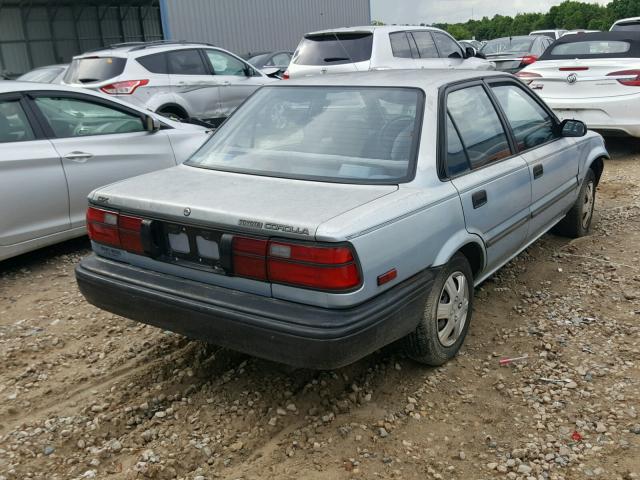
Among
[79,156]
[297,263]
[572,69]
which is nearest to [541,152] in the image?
[297,263]

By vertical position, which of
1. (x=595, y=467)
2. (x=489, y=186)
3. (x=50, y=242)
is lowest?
(x=595, y=467)

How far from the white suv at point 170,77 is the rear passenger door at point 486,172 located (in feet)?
18.9

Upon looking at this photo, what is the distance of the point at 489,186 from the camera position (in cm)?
376

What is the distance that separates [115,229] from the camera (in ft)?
11.2

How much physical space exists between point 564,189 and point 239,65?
7545 mm

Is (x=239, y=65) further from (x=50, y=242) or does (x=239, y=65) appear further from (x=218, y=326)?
(x=218, y=326)

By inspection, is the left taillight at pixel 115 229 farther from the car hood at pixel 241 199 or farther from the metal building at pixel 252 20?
the metal building at pixel 252 20

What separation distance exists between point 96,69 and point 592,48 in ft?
23.7

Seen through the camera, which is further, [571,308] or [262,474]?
[571,308]

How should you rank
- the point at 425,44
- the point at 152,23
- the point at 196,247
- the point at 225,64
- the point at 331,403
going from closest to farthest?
the point at 196,247
the point at 331,403
the point at 425,44
the point at 225,64
the point at 152,23

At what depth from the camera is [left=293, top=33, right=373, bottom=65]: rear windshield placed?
9688 millimetres

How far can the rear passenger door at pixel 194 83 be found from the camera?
10.0 m

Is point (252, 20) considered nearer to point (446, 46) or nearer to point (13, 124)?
point (446, 46)

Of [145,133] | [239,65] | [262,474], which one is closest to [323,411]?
[262,474]
